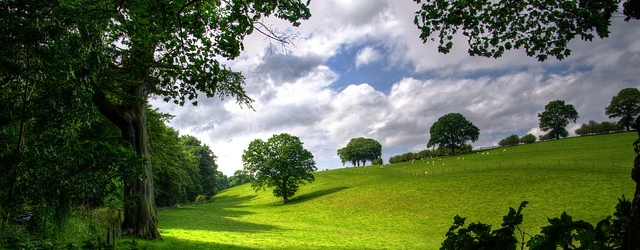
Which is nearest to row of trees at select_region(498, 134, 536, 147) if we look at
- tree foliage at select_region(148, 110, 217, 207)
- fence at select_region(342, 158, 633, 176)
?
fence at select_region(342, 158, 633, 176)

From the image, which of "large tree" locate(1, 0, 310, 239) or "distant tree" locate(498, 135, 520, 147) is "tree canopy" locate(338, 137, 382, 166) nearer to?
"distant tree" locate(498, 135, 520, 147)

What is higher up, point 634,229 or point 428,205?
point 634,229

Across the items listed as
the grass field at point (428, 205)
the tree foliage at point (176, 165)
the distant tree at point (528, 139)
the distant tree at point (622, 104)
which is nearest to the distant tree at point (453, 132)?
the distant tree at point (528, 139)

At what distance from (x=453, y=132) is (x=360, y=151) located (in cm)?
3769

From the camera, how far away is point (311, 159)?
69.1 meters

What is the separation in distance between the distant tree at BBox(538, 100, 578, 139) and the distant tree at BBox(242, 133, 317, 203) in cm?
6965

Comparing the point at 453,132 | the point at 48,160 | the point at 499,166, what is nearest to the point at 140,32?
the point at 48,160

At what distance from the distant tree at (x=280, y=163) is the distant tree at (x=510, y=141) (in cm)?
5942

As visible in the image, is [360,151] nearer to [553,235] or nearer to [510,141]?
[510,141]

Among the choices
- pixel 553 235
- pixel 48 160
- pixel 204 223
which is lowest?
pixel 204 223

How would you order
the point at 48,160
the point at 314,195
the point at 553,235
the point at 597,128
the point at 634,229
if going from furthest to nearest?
1. the point at 597,128
2. the point at 314,195
3. the point at 48,160
4. the point at 553,235
5. the point at 634,229

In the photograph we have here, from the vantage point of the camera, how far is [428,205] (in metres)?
46.4

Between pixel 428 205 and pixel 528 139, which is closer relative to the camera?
pixel 428 205

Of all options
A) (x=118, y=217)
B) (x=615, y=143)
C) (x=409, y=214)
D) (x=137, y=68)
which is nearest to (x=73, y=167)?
(x=137, y=68)
